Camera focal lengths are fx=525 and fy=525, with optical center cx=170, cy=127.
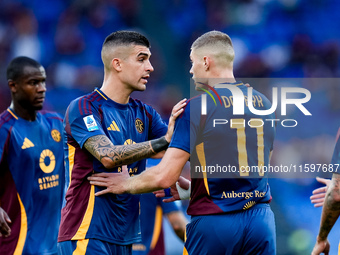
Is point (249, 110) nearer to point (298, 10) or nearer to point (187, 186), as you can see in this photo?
point (187, 186)

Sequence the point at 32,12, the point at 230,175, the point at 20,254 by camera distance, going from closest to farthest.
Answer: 1. the point at 230,175
2. the point at 20,254
3. the point at 32,12

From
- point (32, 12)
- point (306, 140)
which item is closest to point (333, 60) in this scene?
point (306, 140)

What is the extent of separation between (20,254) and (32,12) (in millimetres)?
8553

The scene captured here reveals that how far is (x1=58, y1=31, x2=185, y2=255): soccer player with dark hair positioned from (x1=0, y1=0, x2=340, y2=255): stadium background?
6.69m

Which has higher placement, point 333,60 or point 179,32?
point 179,32

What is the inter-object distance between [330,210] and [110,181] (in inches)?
79.0

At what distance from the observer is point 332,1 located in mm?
13344

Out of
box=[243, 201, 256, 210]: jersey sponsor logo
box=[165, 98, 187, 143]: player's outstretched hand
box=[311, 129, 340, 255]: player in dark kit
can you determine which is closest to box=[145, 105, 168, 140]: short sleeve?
box=[165, 98, 187, 143]: player's outstretched hand

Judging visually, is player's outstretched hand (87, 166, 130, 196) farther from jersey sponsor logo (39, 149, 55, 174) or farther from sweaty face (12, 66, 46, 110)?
sweaty face (12, 66, 46, 110)

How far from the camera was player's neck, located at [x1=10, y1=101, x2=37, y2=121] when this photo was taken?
6371mm

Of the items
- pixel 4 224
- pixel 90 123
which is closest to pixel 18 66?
pixel 4 224

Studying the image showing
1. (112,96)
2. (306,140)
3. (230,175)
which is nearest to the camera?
(230,175)

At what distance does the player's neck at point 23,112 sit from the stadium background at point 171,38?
16.9 ft

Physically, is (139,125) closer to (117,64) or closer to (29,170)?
(117,64)
